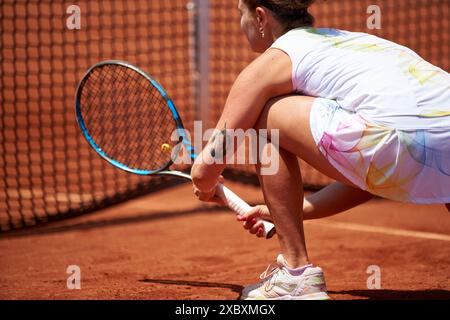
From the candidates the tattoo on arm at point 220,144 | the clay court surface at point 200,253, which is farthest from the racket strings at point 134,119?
the tattoo on arm at point 220,144

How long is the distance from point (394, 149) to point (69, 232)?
241 cm

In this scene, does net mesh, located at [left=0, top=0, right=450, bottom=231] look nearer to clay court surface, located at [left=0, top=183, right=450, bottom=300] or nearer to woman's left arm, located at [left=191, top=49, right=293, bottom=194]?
clay court surface, located at [left=0, top=183, right=450, bottom=300]

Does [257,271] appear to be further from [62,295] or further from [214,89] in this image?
[214,89]

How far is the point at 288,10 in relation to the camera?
235 cm

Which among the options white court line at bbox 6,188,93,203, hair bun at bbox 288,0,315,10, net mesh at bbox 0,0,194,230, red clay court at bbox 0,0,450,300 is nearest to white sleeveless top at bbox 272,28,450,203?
hair bun at bbox 288,0,315,10

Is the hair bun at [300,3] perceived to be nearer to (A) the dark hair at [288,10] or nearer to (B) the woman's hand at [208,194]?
(A) the dark hair at [288,10]

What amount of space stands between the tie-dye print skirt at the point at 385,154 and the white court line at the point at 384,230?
61.3 inches

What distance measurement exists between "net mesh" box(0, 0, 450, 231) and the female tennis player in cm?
227

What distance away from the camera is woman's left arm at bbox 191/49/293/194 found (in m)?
2.21

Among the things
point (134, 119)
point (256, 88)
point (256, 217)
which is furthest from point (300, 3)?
point (134, 119)

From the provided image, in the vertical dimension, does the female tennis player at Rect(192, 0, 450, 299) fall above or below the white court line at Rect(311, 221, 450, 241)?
above

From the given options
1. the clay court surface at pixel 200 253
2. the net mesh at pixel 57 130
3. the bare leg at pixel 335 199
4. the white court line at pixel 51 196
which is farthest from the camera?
the white court line at pixel 51 196

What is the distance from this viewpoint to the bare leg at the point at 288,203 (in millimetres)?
2299
